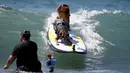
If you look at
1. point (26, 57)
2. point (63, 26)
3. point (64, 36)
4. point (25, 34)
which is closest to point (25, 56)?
point (26, 57)

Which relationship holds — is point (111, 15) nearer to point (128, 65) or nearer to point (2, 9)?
point (2, 9)

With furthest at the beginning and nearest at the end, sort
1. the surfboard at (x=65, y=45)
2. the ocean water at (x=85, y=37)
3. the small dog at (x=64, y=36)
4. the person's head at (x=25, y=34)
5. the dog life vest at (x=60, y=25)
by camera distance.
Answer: the dog life vest at (x=60, y=25) → the small dog at (x=64, y=36) → the surfboard at (x=65, y=45) → the ocean water at (x=85, y=37) → the person's head at (x=25, y=34)

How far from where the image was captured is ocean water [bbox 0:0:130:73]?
48.4 feet

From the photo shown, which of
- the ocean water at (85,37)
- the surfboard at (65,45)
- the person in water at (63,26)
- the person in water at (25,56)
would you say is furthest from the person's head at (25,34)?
the person in water at (63,26)

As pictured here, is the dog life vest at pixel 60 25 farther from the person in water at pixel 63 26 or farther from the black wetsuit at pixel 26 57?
the black wetsuit at pixel 26 57

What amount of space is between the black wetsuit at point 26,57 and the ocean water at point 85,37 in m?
4.22

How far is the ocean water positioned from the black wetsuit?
4.22m

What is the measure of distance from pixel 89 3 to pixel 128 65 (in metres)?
19.2

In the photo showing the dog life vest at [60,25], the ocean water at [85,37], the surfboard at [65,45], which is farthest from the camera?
the dog life vest at [60,25]

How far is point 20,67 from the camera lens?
8180 millimetres

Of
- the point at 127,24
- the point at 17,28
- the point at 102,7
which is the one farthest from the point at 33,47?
the point at 102,7

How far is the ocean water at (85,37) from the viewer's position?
48.4 feet

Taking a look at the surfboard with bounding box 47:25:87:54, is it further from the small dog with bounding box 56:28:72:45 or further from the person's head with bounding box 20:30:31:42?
the person's head with bounding box 20:30:31:42

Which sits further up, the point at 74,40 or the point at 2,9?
the point at 2,9
